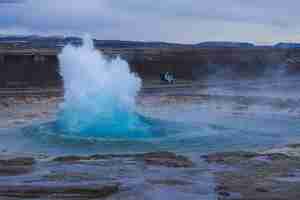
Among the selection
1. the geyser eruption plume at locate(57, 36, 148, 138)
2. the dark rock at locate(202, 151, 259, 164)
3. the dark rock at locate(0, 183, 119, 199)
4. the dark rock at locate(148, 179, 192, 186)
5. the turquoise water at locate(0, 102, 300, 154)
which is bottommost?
the turquoise water at locate(0, 102, 300, 154)

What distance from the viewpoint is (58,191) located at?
11328 millimetres

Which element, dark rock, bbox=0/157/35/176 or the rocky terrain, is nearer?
dark rock, bbox=0/157/35/176

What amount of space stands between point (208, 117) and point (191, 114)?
1449 millimetres

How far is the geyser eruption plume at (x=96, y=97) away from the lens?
19883 millimetres

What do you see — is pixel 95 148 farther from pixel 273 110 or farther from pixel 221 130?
pixel 273 110

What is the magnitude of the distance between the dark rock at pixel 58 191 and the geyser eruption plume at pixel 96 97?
7558mm

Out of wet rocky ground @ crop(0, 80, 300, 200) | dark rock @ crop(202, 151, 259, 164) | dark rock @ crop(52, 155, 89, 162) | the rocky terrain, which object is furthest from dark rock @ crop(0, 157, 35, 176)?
the rocky terrain

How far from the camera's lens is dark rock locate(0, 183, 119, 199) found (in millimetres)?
11008

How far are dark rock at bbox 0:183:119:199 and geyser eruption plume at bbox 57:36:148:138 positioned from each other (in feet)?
24.8

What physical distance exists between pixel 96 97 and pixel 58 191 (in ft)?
32.8

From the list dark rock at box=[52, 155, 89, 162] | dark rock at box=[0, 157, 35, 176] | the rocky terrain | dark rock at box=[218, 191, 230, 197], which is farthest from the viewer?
the rocky terrain

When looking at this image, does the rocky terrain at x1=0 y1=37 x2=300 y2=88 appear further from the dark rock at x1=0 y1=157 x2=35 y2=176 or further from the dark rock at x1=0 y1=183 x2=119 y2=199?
the dark rock at x1=0 y1=183 x2=119 y2=199

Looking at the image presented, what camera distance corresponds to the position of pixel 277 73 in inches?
2334

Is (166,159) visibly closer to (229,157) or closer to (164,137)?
(229,157)
